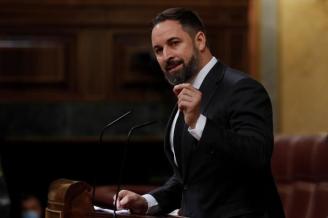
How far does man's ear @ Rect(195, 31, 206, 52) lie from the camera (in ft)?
7.44

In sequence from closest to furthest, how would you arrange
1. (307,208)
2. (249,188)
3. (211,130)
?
1. (211,130)
2. (249,188)
3. (307,208)

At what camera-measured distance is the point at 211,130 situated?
1987 millimetres

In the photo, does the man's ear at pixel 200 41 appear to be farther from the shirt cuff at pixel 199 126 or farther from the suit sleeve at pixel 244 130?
the shirt cuff at pixel 199 126

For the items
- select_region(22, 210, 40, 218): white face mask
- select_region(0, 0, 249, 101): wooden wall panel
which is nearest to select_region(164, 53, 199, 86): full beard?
select_region(22, 210, 40, 218): white face mask

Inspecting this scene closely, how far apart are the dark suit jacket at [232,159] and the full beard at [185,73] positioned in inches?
2.3

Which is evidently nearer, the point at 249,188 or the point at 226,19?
the point at 249,188

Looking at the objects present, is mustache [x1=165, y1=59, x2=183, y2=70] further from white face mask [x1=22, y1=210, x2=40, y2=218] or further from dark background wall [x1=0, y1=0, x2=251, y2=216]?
A: dark background wall [x1=0, y1=0, x2=251, y2=216]

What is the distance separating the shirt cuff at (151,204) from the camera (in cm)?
235

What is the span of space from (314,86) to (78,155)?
5.11 feet

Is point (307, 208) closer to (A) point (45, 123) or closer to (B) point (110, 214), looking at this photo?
(B) point (110, 214)

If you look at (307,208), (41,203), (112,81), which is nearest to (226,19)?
(112,81)

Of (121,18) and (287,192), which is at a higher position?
(121,18)

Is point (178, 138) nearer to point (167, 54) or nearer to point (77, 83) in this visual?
point (167, 54)

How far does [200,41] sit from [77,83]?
109 inches
